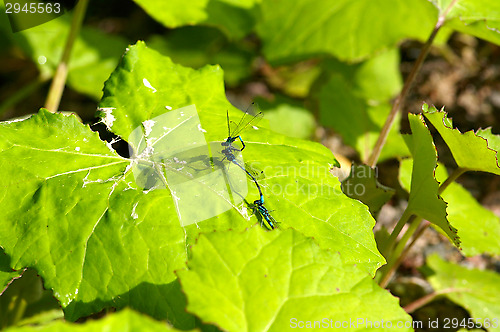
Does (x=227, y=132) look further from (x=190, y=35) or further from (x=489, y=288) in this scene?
(x=190, y=35)

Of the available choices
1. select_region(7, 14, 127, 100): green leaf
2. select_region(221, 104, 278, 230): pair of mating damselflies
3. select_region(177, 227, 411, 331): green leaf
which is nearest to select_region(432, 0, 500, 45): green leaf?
select_region(221, 104, 278, 230): pair of mating damselflies

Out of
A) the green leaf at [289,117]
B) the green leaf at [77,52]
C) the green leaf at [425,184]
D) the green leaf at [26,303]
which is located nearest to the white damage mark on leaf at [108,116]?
the green leaf at [26,303]

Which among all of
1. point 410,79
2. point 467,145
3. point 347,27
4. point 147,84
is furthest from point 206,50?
point 467,145

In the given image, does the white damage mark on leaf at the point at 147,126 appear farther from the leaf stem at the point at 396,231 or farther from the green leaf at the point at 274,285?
the leaf stem at the point at 396,231

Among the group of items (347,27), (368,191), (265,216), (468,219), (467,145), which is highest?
(467,145)

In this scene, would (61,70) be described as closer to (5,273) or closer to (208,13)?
(208,13)
